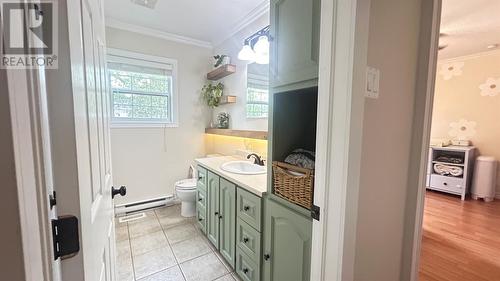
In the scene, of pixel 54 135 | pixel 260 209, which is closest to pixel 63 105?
pixel 54 135

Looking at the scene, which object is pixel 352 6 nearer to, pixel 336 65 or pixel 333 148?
pixel 336 65

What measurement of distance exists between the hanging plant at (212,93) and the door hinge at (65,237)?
110 inches

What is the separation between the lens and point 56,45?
1.39 ft

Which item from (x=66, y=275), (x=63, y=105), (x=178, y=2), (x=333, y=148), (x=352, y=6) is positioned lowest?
(x=66, y=275)

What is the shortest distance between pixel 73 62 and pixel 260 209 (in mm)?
1219

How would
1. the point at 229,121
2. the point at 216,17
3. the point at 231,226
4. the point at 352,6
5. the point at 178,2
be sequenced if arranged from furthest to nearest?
the point at 229,121 < the point at 216,17 < the point at 178,2 < the point at 231,226 < the point at 352,6

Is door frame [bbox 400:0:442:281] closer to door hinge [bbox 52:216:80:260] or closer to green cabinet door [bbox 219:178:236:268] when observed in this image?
green cabinet door [bbox 219:178:236:268]

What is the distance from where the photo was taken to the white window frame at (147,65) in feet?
9.12

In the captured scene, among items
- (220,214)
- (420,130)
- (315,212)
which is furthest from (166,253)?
(420,130)

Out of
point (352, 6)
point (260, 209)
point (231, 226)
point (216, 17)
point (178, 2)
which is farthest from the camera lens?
point (216, 17)

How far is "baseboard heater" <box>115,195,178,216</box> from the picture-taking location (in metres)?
2.91

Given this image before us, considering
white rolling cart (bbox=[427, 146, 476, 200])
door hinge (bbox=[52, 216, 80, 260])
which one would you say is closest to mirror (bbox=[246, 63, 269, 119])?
door hinge (bbox=[52, 216, 80, 260])

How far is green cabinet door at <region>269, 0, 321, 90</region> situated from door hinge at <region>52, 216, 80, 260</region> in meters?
1.02

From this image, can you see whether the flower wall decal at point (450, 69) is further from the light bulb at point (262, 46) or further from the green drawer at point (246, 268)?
the green drawer at point (246, 268)
